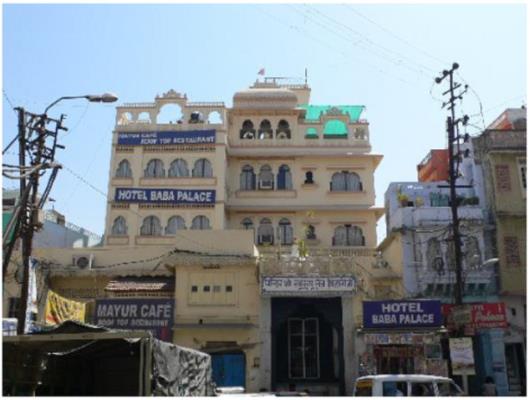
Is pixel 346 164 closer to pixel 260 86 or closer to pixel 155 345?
pixel 260 86

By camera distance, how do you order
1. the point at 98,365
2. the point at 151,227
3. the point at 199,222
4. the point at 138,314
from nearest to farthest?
the point at 98,365
the point at 138,314
the point at 199,222
the point at 151,227

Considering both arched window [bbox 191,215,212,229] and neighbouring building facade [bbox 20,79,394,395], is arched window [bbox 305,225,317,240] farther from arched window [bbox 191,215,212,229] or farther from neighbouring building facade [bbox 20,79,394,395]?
arched window [bbox 191,215,212,229]

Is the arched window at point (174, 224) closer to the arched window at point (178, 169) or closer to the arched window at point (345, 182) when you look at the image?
the arched window at point (178, 169)

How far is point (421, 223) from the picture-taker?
28.1 metres

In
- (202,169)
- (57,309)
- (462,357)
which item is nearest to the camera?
(462,357)

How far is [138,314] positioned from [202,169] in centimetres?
1198

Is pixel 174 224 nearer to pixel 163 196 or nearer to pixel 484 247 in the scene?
pixel 163 196

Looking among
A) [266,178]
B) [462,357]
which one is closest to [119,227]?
[266,178]

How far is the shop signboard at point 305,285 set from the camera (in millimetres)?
24984

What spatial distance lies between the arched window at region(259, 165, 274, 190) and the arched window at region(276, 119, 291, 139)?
214 centimetres

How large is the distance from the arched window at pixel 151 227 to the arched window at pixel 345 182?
33.6 ft

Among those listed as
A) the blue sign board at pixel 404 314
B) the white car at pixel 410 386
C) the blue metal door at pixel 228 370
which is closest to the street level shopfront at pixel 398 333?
the blue sign board at pixel 404 314

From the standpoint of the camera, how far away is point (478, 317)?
19.4 metres

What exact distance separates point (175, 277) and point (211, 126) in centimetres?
1134
